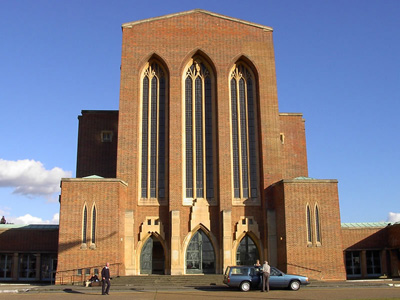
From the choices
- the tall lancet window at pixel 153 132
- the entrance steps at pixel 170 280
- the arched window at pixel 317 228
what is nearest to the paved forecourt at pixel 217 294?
the entrance steps at pixel 170 280

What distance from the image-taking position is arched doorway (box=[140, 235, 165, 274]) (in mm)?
30844

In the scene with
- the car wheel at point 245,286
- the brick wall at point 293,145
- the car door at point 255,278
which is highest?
the brick wall at point 293,145

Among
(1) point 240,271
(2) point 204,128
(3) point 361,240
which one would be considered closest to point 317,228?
(3) point 361,240

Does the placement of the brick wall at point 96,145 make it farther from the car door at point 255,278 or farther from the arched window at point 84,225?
the car door at point 255,278

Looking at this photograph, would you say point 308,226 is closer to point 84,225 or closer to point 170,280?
point 170,280

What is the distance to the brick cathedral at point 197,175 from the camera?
28.8 m

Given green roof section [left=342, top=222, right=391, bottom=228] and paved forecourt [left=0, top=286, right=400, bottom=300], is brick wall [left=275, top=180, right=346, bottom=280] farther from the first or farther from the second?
green roof section [left=342, top=222, right=391, bottom=228]

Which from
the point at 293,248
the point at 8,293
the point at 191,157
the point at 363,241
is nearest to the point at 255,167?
the point at 191,157

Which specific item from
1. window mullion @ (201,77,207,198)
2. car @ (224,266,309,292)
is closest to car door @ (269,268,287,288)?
car @ (224,266,309,292)

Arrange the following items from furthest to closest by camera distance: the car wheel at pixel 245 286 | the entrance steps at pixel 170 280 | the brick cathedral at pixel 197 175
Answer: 1. the brick cathedral at pixel 197 175
2. the entrance steps at pixel 170 280
3. the car wheel at pixel 245 286

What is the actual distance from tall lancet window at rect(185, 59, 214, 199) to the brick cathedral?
7 centimetres

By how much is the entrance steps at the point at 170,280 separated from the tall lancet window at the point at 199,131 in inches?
219

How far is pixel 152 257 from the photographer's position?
31.1 meters

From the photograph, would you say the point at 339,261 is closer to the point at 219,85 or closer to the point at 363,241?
the point at 363,241
